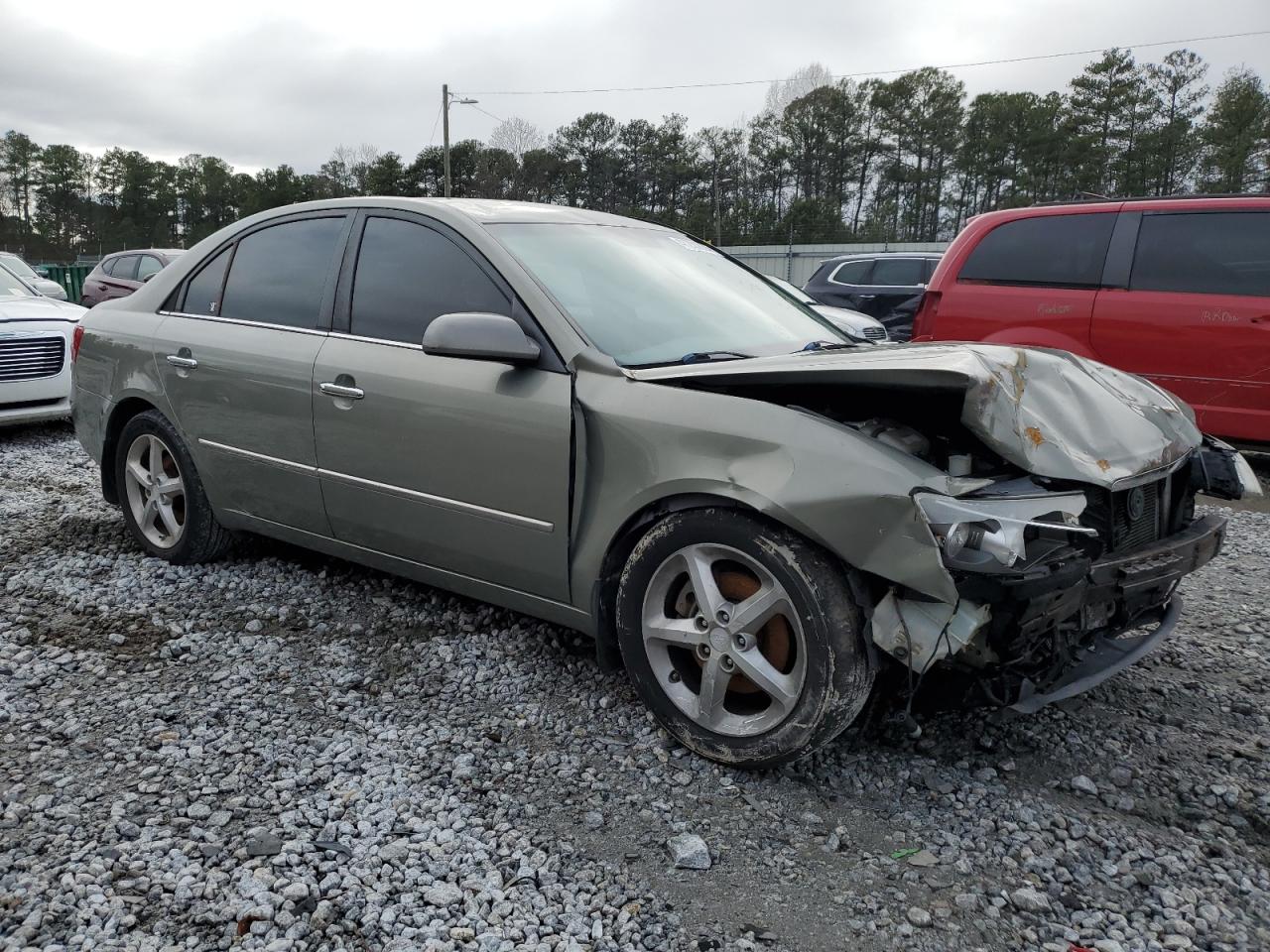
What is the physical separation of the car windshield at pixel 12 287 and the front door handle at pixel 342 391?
7.05 m

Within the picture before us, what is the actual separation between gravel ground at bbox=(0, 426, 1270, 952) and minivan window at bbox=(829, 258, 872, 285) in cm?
953

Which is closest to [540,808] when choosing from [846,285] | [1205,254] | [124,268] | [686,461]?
[686,461]

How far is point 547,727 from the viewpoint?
3.03m

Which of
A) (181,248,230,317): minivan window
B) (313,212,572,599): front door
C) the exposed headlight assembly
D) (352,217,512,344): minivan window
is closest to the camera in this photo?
the exposed headlight assembly

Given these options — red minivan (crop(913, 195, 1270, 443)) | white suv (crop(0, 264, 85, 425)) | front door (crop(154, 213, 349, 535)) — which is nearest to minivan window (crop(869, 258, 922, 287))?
red minivan (crop(913, 195, 1270, 443))

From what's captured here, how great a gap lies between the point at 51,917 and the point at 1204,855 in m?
2.67

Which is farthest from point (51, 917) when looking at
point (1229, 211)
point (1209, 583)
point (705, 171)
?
point (705, 171)

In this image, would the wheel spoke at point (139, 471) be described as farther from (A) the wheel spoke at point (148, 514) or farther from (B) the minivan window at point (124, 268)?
(B) the minivan window at point (124, 268)

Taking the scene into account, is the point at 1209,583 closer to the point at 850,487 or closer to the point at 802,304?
the point at 802,304

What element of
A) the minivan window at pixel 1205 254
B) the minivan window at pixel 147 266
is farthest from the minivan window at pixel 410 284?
the minivan window at pixel 147 266

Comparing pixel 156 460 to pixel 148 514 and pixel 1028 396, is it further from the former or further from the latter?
pixel 1028 396

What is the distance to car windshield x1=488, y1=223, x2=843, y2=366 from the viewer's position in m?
3.17

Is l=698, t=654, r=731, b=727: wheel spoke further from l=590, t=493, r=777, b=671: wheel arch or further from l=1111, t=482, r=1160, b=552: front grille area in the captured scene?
l=1111, t=482, r=1160, b=552: front grille area

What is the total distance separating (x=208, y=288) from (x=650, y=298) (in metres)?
2.11
